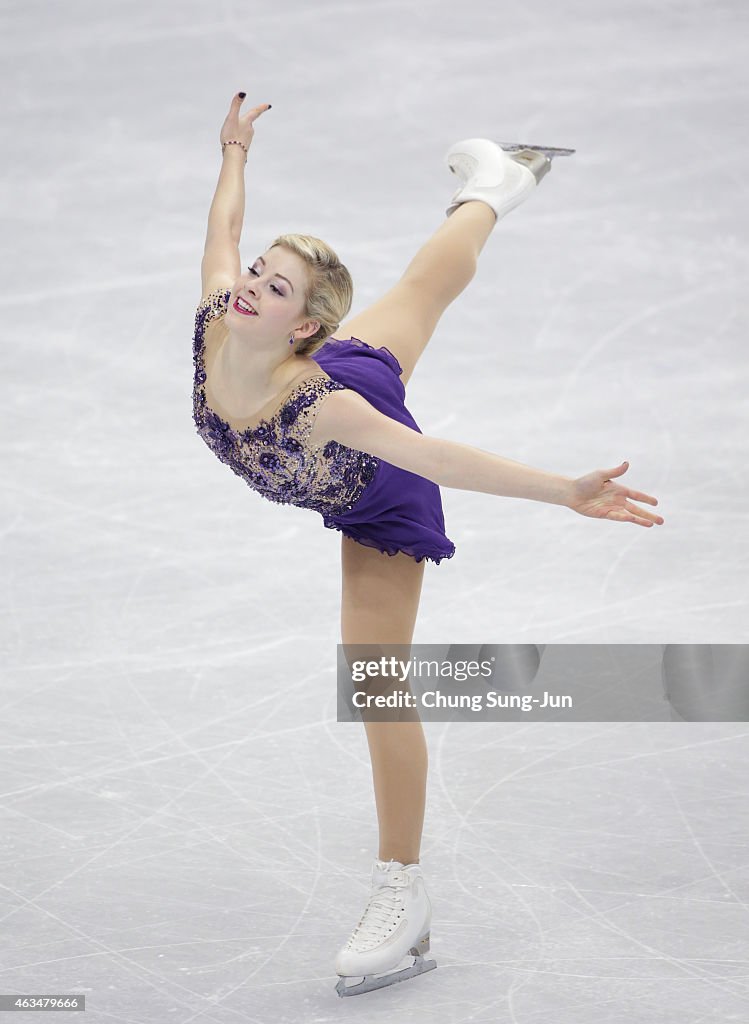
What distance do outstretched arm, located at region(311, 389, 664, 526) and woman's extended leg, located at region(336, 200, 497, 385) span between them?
475mm

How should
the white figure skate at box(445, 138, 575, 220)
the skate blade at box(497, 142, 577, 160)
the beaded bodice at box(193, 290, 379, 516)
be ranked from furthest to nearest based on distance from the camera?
the skate blade at box(497, 142, 577, 160) < the white figure skate at box(445, 138, 575, 220) < the beaded bodice at box(193, 290, 379, 516)

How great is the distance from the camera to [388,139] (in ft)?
24.3

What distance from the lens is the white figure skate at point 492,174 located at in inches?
127

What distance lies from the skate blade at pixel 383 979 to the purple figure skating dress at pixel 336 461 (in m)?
0.75

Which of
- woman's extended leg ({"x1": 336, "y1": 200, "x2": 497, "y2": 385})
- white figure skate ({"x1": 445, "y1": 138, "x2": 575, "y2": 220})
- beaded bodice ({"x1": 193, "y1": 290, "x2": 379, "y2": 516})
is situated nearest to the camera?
beaded bodice ({"x1": 193, "y1": 290, "x2": 379, "y2": 516})

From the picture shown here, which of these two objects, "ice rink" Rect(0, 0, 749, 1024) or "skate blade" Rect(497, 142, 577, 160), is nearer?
"ice rink" Rect(0, 0, 749, 1024)

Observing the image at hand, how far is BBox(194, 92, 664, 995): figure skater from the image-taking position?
7.61 ft

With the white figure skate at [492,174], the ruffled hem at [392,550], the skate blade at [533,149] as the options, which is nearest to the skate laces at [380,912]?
the ruffled hem at [392,550]

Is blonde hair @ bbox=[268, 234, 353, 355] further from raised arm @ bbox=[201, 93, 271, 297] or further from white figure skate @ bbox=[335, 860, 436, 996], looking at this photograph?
white figure skate @ bbox=[335, 860, 436, 996]

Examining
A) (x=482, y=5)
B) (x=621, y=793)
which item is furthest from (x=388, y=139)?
(x=621, y=793)

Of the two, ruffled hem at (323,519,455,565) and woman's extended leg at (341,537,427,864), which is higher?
ruffled hem at (323,519,455,565)

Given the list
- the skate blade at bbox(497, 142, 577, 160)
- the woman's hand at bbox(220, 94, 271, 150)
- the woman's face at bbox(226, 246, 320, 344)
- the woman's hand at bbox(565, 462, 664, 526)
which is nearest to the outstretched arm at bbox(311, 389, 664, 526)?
the woman's hand at bbox(565, 462, 664, 526)

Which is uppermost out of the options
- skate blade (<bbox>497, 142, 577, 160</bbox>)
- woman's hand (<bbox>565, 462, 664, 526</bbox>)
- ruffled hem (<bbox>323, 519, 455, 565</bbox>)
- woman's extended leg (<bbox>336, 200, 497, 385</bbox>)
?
skate blade (<bbox>497, 142, 577, 160</bbox>)

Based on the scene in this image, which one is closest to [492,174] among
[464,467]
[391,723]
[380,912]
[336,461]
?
[336,461]
